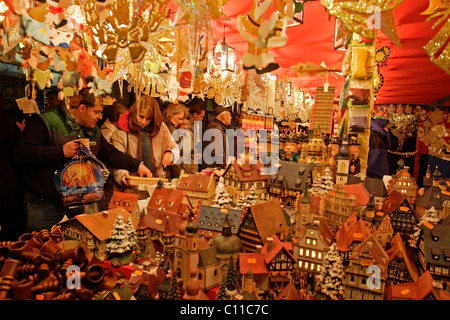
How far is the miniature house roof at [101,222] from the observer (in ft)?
8.11

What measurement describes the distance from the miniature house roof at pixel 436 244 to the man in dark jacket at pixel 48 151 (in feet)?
10.1

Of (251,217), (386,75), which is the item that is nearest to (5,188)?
(251,217)

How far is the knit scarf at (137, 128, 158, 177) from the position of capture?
3.95 m

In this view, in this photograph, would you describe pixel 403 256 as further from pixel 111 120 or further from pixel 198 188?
pixel 111 120

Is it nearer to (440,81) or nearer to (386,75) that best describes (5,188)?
(386,75)

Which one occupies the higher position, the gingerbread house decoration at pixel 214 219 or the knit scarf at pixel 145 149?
the knit scarf at pixel 145 149

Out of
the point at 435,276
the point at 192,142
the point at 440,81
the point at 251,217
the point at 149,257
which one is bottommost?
the point at 149,257

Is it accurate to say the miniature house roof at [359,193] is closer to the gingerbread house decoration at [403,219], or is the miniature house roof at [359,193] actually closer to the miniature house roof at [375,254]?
the gingerbread house decoration at [403,219]

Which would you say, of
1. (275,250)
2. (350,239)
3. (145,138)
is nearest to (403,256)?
(350,239)

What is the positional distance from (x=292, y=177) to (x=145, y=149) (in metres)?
2.01

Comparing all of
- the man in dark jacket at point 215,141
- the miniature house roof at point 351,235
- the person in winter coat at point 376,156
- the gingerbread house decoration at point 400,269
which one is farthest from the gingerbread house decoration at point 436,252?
the man in dark jacket at point 215,141

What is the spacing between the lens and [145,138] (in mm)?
3980

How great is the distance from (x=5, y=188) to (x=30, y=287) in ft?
4.49

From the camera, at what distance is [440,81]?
4.95 meters
